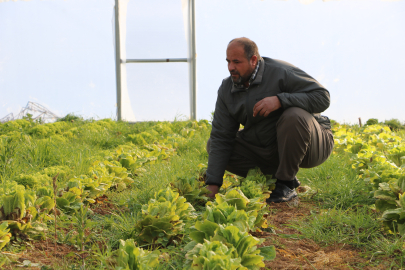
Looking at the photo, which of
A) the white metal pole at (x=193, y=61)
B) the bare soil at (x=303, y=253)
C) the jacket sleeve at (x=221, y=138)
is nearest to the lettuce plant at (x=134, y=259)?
the bare soil at (x=303, y=253)

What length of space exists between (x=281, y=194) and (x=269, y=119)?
56 centimetres

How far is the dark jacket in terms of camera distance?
8.54ft

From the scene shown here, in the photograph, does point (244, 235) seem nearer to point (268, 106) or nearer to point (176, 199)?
point (176, 199)

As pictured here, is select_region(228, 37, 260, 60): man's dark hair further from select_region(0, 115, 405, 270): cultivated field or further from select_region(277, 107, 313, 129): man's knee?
select_region(0, 115, 405, 270): cultivated field

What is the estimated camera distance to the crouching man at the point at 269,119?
2.53 m

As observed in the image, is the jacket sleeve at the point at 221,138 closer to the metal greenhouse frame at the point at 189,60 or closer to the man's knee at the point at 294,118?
the man's knee at the point at 294,118

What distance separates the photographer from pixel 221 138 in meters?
2.81

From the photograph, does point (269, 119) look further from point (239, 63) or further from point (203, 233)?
point (203, 233)

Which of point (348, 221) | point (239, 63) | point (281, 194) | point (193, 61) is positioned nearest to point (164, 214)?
point (348, 221)

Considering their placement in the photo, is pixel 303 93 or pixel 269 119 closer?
pixel 303 93

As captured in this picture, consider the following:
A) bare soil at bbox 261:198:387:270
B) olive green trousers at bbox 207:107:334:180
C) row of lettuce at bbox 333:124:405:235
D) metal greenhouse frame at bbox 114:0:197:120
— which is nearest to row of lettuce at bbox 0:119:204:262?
olive green trousers at bbox 207:107:334:180

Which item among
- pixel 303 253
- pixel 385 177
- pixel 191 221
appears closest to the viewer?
pixel 303 253

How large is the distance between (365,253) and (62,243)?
4.86 ft

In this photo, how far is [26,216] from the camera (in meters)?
1.83
